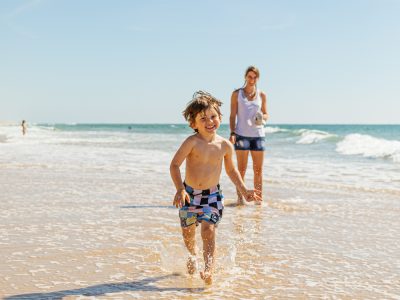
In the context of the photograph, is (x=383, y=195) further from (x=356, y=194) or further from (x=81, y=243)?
(x=81, y=243)

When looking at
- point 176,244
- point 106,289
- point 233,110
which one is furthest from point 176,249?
point 233,110

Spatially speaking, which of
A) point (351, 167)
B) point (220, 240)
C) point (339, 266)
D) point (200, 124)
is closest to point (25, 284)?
point (200, 124)

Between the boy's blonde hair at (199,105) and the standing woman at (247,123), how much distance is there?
2930 millimetres

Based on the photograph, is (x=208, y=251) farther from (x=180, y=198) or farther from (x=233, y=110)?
(x=233, y=110)

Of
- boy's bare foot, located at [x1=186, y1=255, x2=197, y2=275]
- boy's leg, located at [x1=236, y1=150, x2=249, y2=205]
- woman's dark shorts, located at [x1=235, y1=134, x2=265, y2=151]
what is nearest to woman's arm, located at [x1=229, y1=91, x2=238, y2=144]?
woman's dark shorts, located at [x1=235, y1=134, x2=265, y2=151]

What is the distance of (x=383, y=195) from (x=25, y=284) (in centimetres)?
593

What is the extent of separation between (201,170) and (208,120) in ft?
1.25

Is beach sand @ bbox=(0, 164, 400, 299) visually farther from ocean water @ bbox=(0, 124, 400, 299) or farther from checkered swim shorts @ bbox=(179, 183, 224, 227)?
checkered swim shorts @ bbox=(179, 183, 224, 227)

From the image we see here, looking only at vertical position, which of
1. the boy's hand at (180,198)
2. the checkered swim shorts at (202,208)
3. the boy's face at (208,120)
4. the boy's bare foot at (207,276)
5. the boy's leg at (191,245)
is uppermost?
the boy's face at (208,120)

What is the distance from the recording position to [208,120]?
3559mm

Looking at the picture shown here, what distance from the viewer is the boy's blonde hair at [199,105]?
3.53 m

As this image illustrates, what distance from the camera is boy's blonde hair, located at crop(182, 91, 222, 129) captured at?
3.53 meters

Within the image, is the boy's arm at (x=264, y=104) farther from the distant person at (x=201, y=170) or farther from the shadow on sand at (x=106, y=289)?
the shadow on sand at (x=106, y=289)

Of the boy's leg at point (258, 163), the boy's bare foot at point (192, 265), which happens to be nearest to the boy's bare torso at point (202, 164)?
the boy's bare foot at point (192, 265)
